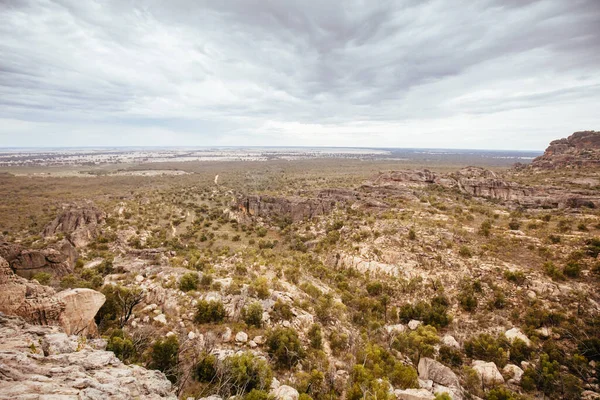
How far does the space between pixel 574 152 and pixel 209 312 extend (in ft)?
419

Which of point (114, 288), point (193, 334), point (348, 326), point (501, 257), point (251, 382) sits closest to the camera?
point (251, 382)

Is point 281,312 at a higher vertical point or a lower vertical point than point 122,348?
lower

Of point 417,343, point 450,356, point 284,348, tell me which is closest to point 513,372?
point 450,356

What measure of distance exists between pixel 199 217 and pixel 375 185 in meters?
43.2

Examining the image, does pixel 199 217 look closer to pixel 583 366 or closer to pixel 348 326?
pixel 348 326

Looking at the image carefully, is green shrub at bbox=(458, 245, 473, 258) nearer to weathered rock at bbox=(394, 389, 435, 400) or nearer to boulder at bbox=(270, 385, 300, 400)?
weathered rock at bbox=(394, 389, 435, 400)

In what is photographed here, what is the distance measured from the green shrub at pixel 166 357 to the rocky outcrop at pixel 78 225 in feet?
116

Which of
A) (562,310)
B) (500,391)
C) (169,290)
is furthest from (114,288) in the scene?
(562,310)

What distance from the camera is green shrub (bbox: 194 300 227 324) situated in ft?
59.2

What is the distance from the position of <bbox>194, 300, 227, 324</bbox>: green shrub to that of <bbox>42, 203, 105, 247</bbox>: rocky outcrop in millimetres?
32666

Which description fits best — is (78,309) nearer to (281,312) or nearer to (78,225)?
(281,312)

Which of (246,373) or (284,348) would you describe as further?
(284,348)

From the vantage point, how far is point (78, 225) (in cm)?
4491

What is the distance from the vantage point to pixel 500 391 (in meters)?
14.6
